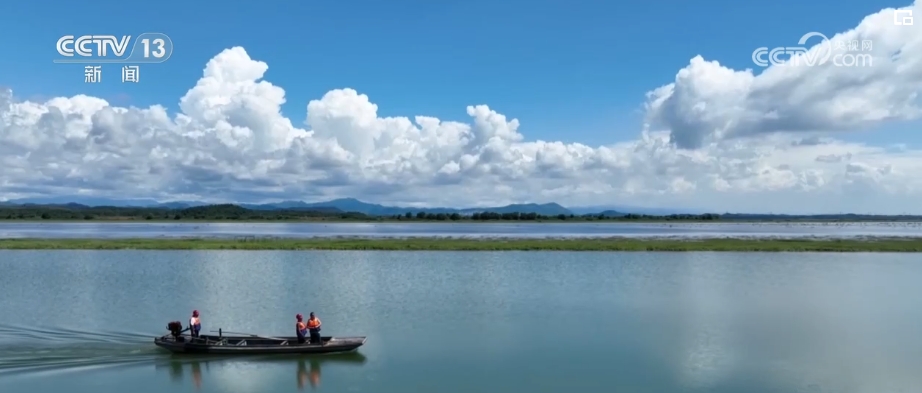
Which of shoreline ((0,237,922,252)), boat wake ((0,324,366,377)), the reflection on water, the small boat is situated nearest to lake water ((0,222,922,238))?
shoreline ((0,237,922,252))

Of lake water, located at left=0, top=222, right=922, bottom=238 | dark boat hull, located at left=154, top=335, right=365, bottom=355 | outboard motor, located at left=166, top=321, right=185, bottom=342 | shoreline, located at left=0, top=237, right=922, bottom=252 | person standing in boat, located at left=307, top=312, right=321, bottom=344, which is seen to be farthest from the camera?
lake water, located at left=0, top=222, right=922, bottom=238

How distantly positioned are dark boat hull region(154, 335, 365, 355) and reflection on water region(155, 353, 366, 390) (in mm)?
183

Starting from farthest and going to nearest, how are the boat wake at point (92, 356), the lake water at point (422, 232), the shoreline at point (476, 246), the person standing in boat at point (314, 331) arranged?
1. the lake water at point (422, 232)
2. the shoreline at point (476, 246)
3. the person standing in boat at point (314, 331)
4. the boat wake at point (92, 356)

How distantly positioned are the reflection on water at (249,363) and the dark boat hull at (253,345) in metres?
0.18

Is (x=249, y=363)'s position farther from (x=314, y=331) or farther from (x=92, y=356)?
(x=92, y=356)

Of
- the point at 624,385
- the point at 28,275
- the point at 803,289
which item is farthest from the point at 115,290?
the point at 803,289

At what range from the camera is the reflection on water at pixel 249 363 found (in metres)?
19.8

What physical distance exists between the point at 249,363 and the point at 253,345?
2.91ft

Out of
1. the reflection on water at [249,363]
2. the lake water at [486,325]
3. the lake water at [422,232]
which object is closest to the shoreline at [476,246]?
the lake water at [486,325]

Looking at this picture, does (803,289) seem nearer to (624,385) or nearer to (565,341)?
(565,341)

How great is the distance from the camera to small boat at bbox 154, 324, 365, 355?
21.4 meters

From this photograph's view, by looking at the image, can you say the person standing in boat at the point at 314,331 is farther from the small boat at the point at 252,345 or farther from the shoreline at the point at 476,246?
the shoreline at the point at 476,246

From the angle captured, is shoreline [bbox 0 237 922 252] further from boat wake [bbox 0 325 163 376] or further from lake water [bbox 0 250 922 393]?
boat wake [bbox 0 325 163 376]

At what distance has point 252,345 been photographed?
2155 cm
